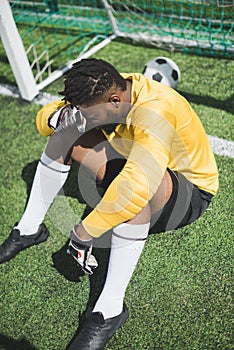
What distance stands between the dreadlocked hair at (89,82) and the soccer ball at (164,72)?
4.69 ft

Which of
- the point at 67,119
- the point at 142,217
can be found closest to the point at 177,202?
the point at 142,217

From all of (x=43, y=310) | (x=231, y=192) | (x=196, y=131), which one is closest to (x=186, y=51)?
(x=231, y=192)

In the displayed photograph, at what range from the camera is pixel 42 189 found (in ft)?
7.91

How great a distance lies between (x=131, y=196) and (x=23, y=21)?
3437 millimetres

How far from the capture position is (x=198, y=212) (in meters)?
2.26

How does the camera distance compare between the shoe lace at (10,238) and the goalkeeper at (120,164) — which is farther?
the shoe lace at (10,238)

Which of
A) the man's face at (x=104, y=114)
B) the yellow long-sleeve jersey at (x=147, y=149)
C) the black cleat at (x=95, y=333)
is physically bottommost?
the black cleat at (x=95, y=333)

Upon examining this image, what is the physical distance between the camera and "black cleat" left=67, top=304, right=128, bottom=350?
204 centimetres

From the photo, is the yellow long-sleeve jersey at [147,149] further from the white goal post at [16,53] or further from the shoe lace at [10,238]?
the white goal post at [16,53]

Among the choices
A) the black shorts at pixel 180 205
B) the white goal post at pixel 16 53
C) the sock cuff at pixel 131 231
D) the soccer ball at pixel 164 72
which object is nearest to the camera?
the sock cuff at pixel 131 231

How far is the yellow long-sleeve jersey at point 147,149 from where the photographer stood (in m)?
1.85

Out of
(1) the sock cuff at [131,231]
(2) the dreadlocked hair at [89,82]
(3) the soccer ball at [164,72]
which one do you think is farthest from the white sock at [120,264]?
(3) the soccer ball at [164,72]

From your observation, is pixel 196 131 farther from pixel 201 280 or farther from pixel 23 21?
pixel 23 21

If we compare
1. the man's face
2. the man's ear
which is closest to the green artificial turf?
the man's face
